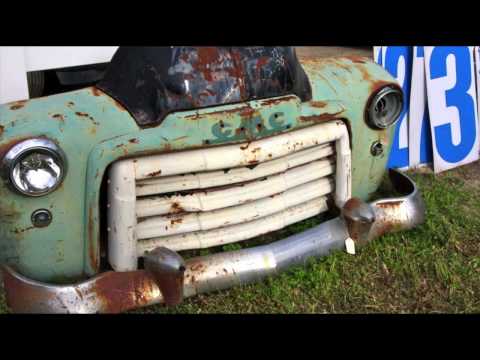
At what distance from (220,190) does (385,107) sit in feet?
2.83

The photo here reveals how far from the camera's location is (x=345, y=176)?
2242 millimetres

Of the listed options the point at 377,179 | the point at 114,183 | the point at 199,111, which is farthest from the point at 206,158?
the point at 377,179

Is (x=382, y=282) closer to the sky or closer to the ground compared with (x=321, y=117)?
closer to the ground

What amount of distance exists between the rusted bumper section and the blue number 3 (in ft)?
3.47

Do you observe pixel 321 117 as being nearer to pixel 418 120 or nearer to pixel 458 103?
pixel 418 120

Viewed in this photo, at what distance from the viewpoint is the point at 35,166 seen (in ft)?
5.90

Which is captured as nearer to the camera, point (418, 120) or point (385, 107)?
point (385, 107)

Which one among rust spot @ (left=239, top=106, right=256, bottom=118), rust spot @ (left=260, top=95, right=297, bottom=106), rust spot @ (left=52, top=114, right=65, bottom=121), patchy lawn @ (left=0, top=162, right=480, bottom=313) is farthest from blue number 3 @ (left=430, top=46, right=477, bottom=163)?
rust spot @ (left=52, top=114, right=65, bottom=121)

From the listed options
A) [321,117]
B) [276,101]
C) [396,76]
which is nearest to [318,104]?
[321,117]

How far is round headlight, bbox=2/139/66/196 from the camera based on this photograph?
1743 millimetres

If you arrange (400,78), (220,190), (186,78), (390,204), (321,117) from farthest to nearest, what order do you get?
(400,78)
(390,204)
(321,117)
(220,190)
(186,78)

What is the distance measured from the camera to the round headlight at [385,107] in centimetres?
232

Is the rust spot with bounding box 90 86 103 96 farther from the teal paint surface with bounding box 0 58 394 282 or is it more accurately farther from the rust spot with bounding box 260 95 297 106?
the rust spot with bounding box 260 95 297 106

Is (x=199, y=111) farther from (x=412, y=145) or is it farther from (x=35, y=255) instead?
(x=412, y=145)
